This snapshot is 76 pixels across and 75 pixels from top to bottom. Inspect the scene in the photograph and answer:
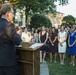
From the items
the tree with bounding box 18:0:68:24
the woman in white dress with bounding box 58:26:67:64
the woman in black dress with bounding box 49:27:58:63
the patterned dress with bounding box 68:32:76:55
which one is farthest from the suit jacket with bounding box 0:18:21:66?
the tree with bounding box 18:0:68:24

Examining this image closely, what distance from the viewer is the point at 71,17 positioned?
172ft

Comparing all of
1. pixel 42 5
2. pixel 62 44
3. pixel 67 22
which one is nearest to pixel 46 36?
pixel 62 44

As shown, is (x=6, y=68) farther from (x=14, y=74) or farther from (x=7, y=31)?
(x=7, y=31)

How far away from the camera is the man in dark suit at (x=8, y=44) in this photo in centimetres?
447

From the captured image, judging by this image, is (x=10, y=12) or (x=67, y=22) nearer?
(x=10, y=12)

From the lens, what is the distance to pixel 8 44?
4.53m

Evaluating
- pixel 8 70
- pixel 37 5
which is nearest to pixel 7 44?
pixel 8 70

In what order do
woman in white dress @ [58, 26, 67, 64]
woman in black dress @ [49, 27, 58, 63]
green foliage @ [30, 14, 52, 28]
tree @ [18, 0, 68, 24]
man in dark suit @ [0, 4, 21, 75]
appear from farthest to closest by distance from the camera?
green foliage @ [30, 14, 52, 28], tree @ [18, 0, 68, 24], woman in black dress @ [49, 27, 58, 63], woman in white dress @ [58, 26, 67, 64], man in dark suit @ [0, 4, 21, 75]

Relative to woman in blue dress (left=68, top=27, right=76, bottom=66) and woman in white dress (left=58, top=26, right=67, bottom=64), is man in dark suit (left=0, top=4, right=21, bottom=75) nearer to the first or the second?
woman in blue dress (left=68, top=27, right=76, bottom=66)

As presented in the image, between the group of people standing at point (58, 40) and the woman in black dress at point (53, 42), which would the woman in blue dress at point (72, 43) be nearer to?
the group of people standing at point (58, 40)

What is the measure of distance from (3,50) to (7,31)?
30 cm

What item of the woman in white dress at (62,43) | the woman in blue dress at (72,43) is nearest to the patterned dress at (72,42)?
the woman in blue dress at (72,43)

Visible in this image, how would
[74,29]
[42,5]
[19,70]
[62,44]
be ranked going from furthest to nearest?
[42,5], [62,44], [74,29], [19,70]

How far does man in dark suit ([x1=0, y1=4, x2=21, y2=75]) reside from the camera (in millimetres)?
4473
